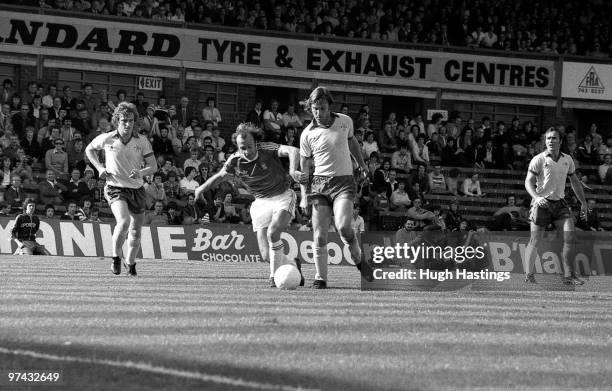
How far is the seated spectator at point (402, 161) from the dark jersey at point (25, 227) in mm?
9346

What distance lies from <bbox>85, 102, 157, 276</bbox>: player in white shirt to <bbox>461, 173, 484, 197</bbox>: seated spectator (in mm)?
16435

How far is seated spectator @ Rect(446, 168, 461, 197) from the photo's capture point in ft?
100

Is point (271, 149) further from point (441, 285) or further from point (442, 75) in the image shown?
point (442, 75)

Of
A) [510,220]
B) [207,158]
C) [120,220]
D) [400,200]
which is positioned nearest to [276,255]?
[120,220]

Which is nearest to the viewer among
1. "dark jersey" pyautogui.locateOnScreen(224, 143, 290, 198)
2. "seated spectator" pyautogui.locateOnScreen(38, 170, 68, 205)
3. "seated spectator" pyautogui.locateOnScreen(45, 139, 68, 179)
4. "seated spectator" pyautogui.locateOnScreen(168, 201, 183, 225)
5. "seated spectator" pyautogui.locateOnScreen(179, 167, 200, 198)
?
"dark jersey" pyautogui.locateOnScreen(224, 143, 290, 198)

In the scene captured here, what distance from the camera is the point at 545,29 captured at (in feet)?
124

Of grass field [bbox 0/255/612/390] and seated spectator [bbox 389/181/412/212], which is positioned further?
seated spectator [bbox 389/181/412/212]

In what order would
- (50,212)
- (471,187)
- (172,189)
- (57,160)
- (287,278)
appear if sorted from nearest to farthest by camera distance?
(287,278)
(50,212)
(57,160)
(172,189)
(471,187)

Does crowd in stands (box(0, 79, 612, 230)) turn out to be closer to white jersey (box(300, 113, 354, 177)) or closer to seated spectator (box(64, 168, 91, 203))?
seated spectator (box(64, 168, 91, 203))

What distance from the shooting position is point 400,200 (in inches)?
1110

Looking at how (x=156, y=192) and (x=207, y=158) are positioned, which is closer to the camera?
(x=156, y=192)

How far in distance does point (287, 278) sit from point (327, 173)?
4.22ft

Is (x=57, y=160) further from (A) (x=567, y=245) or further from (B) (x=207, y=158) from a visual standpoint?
(A) (x=567, y=245)

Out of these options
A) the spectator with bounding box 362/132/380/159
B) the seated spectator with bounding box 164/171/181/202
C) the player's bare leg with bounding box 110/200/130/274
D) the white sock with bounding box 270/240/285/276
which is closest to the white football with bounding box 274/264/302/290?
the white sock with bounding box 270/240/285/276
